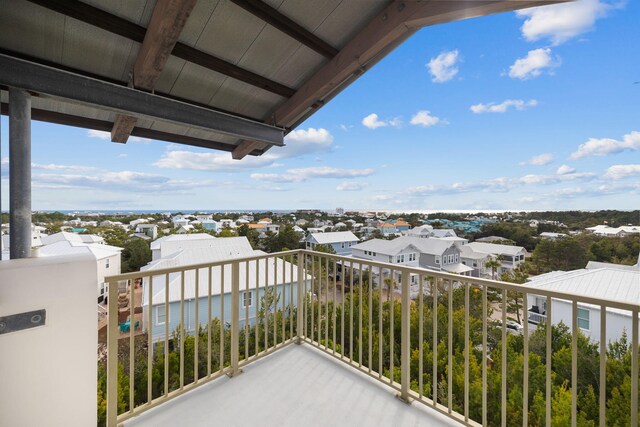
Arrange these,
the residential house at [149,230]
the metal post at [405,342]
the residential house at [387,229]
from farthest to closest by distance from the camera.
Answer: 1. the residential house at [149,230]
2. the residential house at [387,229]
3. the metal post at [405,342]

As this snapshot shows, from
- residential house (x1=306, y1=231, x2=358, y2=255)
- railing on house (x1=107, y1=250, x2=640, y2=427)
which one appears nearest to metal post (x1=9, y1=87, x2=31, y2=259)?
railing on house (x1=107, y1=250, x2=640, y2=427)

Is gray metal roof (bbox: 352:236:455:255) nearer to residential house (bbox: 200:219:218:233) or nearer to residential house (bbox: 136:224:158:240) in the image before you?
residential house (bbox: 200:219:218:233)

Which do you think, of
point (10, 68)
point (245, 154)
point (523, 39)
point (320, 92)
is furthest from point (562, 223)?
point (10, 68)

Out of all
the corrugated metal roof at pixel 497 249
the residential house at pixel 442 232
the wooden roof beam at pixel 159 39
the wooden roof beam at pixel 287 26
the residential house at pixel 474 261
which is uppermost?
the wooden roof beam at pixel 287 26

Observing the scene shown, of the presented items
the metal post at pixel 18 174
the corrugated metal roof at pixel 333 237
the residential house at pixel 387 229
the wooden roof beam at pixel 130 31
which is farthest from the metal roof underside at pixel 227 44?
the corrugated metal roof at pixel 333 237

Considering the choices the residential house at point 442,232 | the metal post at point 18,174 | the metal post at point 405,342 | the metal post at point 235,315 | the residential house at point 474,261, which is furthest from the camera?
the residential house at point 474,261

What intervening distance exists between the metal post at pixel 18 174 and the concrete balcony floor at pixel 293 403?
1.34 meters

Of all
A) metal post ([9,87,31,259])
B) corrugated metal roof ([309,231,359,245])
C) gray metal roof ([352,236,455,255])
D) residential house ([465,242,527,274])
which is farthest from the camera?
corrugated metal roof ([309,231,359,245])

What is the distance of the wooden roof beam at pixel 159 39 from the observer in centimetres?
138

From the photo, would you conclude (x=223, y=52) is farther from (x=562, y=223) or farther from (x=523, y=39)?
(x=523, y=39)

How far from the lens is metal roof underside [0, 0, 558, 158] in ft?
5.02

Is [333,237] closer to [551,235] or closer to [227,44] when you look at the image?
[551,235]

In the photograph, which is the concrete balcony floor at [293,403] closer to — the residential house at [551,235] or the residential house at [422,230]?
the residential house at [551,235]

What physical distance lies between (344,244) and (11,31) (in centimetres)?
934
